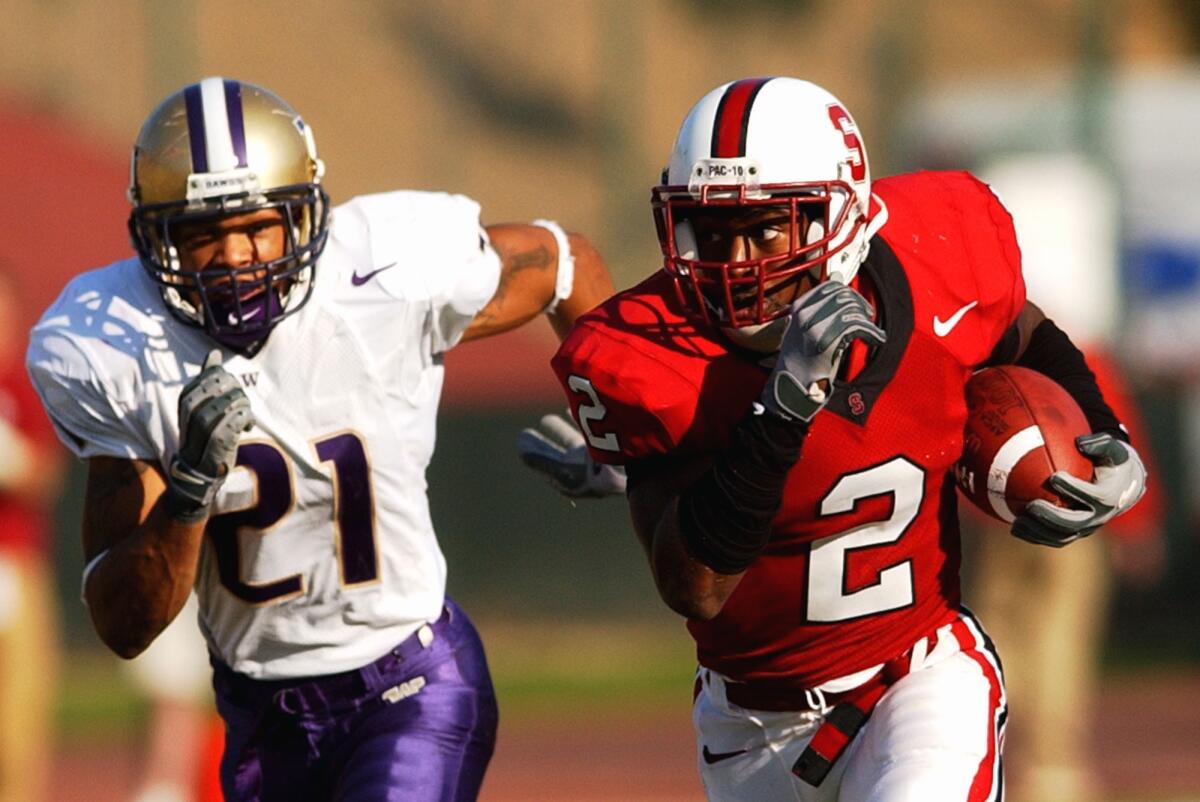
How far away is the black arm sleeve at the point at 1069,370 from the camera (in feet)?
12.5

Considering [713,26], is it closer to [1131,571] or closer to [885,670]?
[1131,571]

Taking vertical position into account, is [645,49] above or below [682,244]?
below

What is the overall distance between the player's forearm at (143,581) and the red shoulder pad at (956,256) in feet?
4.54

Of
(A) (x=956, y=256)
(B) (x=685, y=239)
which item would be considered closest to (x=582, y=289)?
(B) (x=685, y=239)

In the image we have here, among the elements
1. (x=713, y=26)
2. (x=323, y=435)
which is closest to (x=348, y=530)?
(x=323, y=435)

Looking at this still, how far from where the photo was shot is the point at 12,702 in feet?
21.9

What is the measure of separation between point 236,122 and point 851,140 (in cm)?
117

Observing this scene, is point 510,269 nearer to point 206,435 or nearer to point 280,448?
point 280,448

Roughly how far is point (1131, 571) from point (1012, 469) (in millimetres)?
7770

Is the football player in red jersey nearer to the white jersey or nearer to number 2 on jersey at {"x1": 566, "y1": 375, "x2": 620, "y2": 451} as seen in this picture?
number 2 on jersey at {"x1": 566, "y1": 375, "x2": 620, "y2": 451}

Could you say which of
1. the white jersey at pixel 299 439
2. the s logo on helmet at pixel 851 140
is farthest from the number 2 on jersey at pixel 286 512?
the s logo on helmet at pixel 851 140

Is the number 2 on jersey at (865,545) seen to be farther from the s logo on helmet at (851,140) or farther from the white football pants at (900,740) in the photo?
the s logo on helmet at (851,140)

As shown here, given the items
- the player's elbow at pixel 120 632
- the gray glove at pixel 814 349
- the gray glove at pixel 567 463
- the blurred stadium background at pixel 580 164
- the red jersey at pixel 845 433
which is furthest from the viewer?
the blurred stadium background at pixel 580 164

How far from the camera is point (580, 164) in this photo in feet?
60.4
